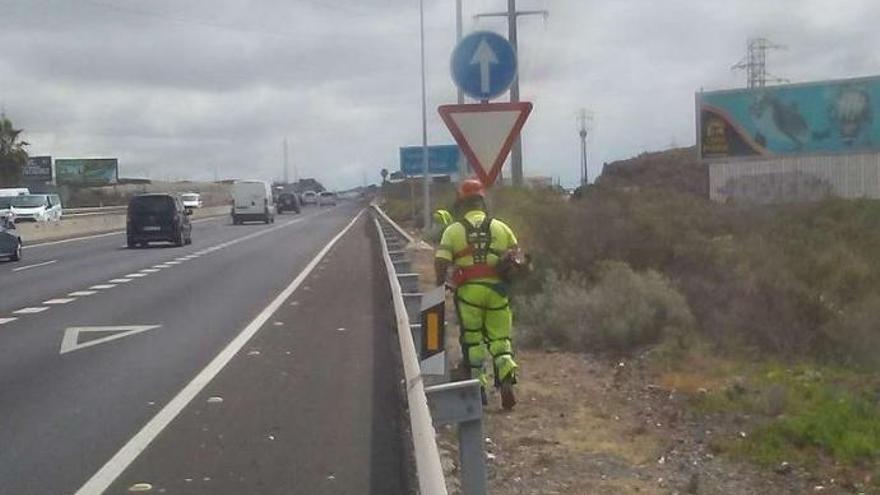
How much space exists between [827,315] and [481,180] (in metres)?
7.12

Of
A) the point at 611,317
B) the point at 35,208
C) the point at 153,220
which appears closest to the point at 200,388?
the point at 611,317

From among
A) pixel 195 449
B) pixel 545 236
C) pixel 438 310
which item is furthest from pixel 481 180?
pixel 545 236

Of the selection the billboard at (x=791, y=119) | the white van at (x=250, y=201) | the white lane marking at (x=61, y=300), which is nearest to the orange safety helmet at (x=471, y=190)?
the white lane marking at (x=61, y=300)

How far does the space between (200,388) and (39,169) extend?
11585 cm

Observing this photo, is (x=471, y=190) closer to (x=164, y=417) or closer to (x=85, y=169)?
(x=164, y=417)

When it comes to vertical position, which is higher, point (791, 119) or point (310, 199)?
point (791, 119)

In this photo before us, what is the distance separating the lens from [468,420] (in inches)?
261

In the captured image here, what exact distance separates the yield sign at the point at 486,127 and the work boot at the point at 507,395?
174 centimetres

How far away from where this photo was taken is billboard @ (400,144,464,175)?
164 feet

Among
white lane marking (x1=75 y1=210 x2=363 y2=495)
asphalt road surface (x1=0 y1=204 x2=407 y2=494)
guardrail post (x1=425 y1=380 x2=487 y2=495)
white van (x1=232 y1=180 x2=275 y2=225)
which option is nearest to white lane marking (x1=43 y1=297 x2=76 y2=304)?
asphalt road surface (x1=0 y1=204 x2=407 y2=494)

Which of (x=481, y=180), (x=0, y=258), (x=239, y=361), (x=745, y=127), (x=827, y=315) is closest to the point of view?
(x=481, y=180)

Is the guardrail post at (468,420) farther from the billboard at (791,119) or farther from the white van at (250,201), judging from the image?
the white van at (250,201)

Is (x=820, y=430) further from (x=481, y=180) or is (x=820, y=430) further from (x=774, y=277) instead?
(x=774, y=277)

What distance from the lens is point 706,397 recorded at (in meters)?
12.1
